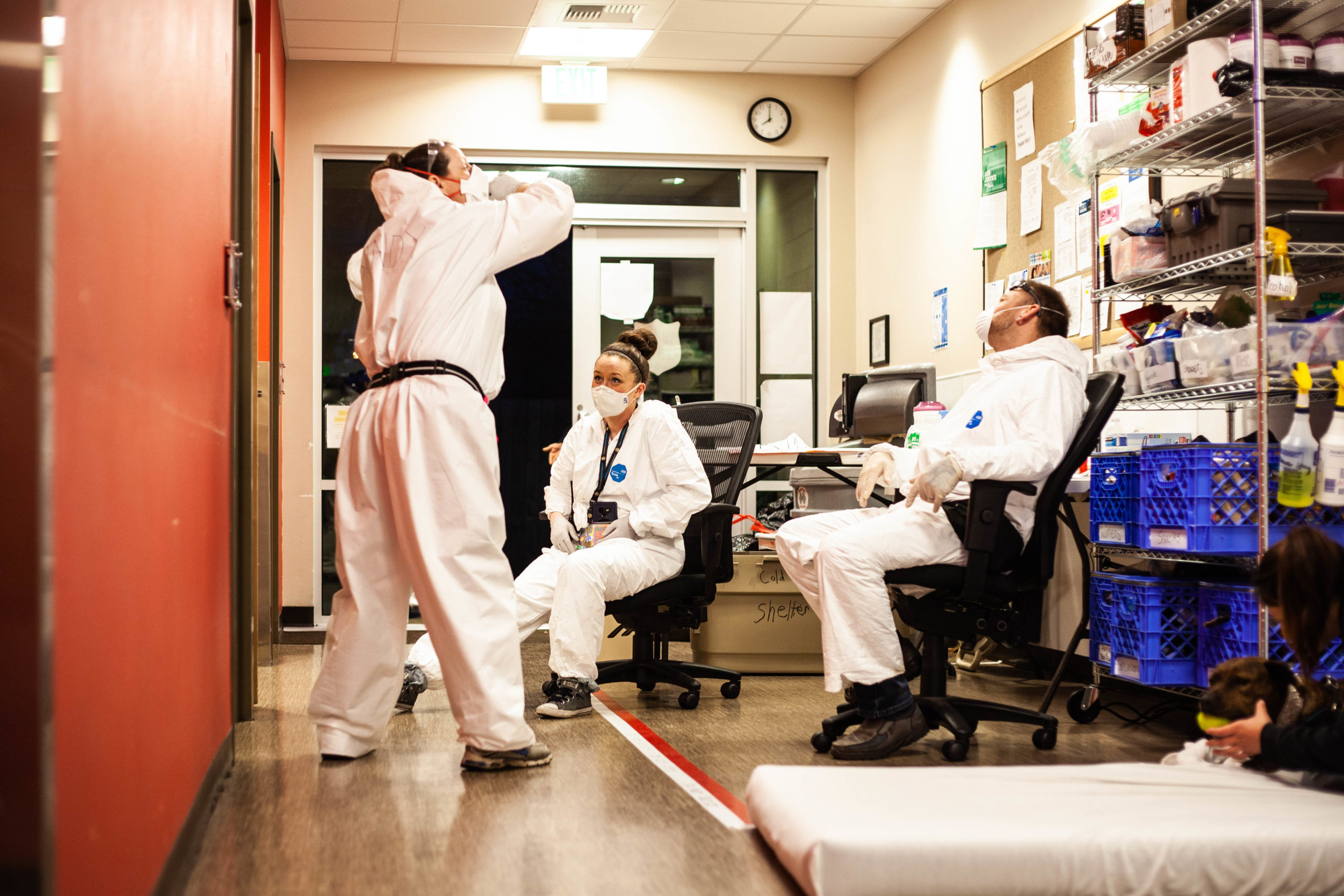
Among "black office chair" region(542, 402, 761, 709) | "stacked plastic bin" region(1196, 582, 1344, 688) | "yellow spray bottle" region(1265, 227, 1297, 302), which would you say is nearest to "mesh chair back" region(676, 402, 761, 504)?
"black office chair" region(542, 402, 761, 709)

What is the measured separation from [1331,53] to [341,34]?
4.54 meters

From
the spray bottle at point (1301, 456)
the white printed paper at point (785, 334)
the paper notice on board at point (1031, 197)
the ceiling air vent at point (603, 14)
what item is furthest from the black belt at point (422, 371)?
the white printed paper at point (785, 334)

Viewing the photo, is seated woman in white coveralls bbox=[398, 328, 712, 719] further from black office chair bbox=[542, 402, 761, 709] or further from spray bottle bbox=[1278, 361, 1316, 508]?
spray bottle bbox=[1278, 361, 1316, 508]

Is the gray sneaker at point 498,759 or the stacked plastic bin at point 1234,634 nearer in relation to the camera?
the gray sneaker at point 498,759

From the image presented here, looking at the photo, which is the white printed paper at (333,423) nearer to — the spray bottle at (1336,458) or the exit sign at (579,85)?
the exit sign at (579,85)

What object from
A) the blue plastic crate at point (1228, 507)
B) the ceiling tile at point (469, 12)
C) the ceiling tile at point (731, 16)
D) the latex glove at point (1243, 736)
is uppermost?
the ceiling tile at point (731, 16)

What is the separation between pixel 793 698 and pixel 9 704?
2997 mm

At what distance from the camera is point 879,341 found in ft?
20.6

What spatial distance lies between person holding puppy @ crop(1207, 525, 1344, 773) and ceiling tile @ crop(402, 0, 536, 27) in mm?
4411

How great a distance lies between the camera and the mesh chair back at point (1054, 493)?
2.89 metres

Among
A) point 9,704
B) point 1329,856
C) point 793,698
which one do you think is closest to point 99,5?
point 9,704

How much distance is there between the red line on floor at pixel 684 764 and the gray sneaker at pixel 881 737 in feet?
1.24

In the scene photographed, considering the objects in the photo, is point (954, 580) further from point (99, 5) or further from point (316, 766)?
point (99, 5)

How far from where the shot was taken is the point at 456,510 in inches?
103
